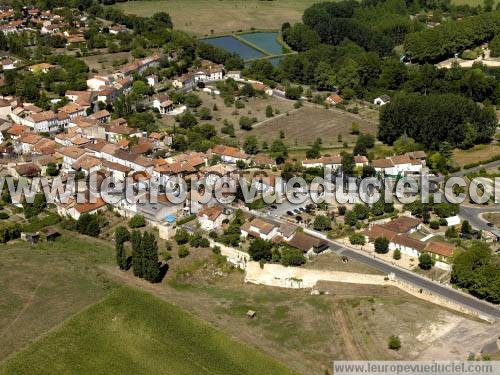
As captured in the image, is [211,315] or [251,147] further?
[251,147]

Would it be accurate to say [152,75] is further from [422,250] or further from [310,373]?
[310,373]

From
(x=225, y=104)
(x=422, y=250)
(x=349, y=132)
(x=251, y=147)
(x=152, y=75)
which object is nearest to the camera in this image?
(x=422, y=250)

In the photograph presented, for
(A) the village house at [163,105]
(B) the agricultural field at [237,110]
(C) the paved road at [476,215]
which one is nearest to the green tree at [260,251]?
(C) the paved road at [476,215]

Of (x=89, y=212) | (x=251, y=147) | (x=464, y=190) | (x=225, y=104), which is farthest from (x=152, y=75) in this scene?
(x=464, y=190)

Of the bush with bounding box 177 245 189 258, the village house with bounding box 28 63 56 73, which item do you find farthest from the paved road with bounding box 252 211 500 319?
the village house with bounding box 28 63 56 73

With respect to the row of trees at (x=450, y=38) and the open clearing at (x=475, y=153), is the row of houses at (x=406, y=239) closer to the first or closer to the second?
the open clearing at (x=475, y=153)

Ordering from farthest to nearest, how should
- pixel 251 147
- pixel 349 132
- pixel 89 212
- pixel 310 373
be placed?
pixel 349 132 → pixel 251 147 → pixel 89 212 → pixel 310 373
